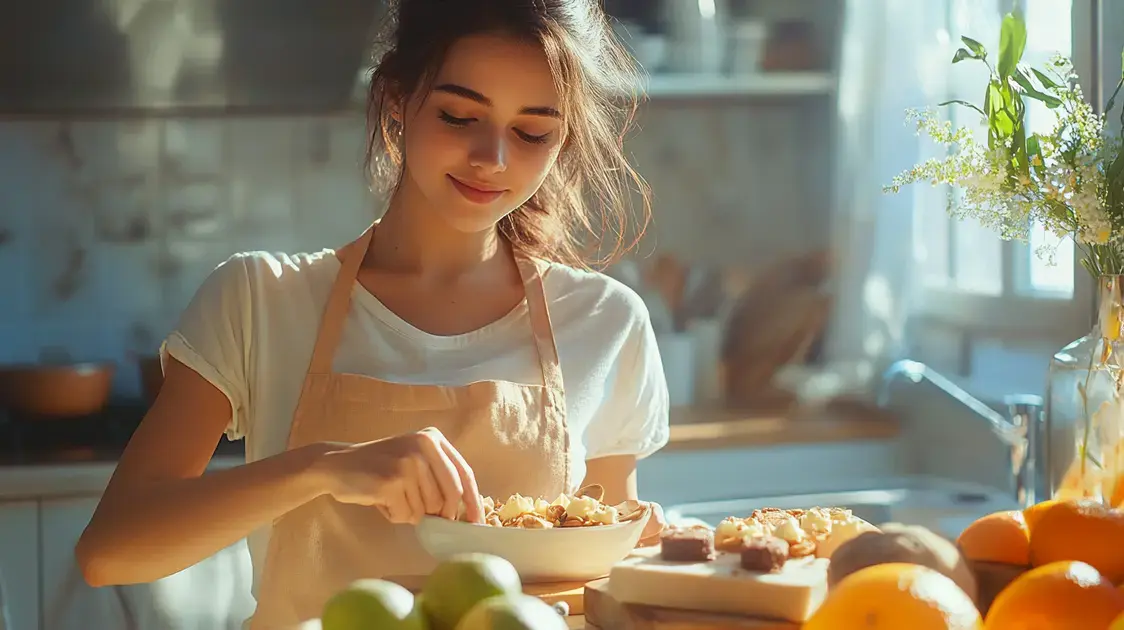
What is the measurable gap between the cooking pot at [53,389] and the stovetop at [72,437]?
2 centimetres

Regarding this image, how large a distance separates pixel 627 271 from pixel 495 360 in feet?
5.06

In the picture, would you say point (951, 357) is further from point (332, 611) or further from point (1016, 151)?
point (332, 611)

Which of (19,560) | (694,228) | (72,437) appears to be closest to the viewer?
(19,560)

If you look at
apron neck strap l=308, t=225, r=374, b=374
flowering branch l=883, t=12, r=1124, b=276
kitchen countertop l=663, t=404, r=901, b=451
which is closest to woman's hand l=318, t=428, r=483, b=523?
apron neck strap l=308, t=225, r=374, b=374

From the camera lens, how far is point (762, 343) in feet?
9.82

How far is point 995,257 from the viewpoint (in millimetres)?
2863

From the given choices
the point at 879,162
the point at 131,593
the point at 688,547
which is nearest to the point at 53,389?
the point at 131,593

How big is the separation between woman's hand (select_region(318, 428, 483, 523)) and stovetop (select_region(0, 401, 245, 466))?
1.53 metres

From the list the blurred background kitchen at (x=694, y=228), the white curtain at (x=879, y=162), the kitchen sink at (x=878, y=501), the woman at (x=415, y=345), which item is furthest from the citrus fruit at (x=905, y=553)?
the white curtain at (x=879, y=162)

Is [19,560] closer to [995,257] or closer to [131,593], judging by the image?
[131,593]

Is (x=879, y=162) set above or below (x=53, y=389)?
above

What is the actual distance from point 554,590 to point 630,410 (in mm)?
614

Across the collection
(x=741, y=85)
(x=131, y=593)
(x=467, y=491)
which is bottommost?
(x=131, y=593)

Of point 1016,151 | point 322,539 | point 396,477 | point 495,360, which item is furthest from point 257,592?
point 1016,151
